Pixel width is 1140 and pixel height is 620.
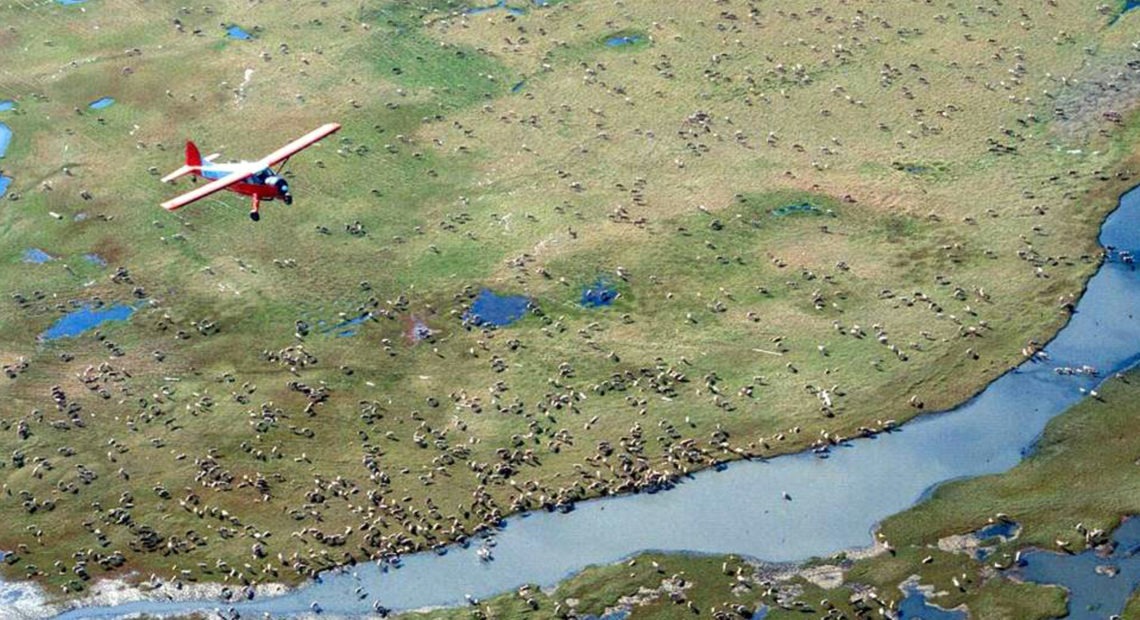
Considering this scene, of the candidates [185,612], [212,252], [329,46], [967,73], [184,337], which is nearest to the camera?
[185,612]

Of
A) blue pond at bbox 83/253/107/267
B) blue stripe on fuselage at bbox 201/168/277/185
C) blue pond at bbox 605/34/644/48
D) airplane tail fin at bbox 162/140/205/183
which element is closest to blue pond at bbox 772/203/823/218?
blue pond at bbox 605/34/644/48

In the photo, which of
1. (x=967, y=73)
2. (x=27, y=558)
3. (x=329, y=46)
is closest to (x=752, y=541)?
(x=27, y=558)

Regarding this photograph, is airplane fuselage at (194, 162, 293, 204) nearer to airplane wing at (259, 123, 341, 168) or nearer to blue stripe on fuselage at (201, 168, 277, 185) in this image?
blue stripe on fuselage at (201, 168, 277, 185)

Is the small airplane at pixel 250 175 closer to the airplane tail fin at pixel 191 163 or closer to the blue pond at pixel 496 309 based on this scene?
the airplane tail fin at pixel 191 163

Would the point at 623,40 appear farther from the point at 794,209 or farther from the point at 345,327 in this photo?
the point at 345,327

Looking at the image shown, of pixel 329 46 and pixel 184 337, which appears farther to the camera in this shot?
pixel 329 46

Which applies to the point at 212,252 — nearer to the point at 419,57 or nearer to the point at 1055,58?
the point at 419,57

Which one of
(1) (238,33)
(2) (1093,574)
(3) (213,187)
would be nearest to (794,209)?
(2) (1093,574)
